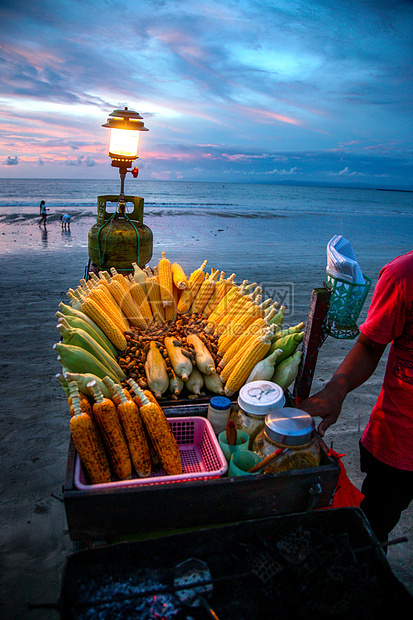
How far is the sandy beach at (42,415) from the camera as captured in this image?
2.86 m

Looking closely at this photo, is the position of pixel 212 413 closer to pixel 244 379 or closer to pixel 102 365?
pixel 244 379

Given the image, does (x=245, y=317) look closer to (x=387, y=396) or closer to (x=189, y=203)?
(x=387, y=396)

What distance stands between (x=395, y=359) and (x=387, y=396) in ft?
0.87

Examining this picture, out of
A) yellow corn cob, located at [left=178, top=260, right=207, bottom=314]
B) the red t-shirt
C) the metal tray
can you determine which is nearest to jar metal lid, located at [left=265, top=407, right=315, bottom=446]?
the metal tray

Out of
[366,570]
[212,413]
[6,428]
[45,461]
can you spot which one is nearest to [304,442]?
[366,570]

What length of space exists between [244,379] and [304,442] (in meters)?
0.96

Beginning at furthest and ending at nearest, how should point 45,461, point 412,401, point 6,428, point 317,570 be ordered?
1. point 6,428
2. point 45,461
3. point 412,401
4. point 317,570

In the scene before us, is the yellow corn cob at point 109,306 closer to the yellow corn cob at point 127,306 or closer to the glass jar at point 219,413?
the yellow corn cob at point 127,306

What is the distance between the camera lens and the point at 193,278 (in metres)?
3.96

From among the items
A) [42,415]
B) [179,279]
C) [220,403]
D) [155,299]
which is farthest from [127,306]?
[42,415]

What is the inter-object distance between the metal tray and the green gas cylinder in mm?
3743

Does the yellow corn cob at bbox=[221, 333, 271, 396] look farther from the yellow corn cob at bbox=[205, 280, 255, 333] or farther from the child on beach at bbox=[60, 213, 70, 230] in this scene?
the child on beach at bbox=[60, 213, 70, 230]

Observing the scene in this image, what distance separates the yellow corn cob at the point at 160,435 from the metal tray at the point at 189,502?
1.20 feet

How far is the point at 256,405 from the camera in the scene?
2186 millimetres
